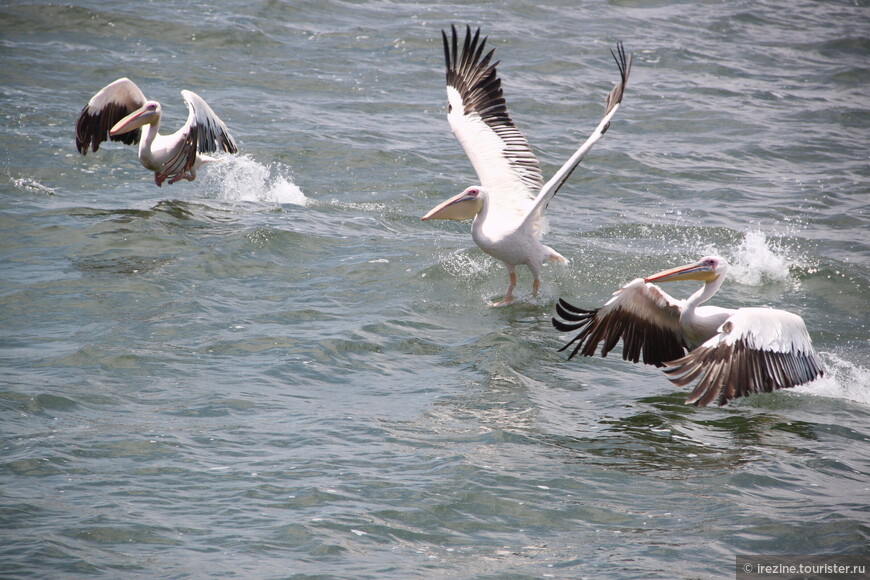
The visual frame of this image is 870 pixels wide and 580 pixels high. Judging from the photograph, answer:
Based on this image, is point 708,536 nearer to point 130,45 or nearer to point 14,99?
point 14,99

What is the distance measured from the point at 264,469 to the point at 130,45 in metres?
10.6

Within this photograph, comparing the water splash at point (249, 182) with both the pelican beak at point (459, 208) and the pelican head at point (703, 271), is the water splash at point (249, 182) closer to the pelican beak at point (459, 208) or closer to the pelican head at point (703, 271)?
the pelican beak at point (459, 208)

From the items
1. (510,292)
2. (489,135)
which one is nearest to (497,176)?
(489,135)

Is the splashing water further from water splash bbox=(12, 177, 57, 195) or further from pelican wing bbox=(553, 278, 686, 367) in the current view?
water splash bbox=(12, 177, 57, 195)

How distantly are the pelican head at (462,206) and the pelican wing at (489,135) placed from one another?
35 cm

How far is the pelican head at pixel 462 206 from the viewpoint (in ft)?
23.8

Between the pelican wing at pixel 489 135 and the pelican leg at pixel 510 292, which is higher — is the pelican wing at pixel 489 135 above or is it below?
above

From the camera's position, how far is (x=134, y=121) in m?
9.08

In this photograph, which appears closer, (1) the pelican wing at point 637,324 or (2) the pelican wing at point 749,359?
(2) the pelican wing at point 749,359

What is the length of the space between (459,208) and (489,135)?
112 cm

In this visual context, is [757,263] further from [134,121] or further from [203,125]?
[134,121]

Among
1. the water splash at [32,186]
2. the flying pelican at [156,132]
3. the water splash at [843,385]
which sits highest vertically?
the flying pelican at [156,132]

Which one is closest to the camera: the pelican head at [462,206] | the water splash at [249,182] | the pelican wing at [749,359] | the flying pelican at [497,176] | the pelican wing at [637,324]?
the pelican wing at [749,359]

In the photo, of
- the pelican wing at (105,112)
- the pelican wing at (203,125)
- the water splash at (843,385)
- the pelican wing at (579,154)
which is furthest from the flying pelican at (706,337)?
the pelican wing at (105,112)
